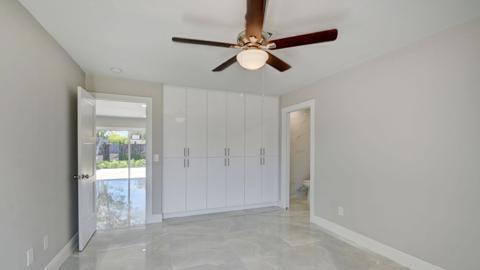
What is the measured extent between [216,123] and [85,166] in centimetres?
211

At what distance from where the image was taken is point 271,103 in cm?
460

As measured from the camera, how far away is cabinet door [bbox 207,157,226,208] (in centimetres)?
408

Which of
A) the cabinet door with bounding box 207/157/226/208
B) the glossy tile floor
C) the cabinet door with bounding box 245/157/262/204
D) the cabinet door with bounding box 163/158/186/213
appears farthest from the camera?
the cabinet door with bounding box 245/157/262/204

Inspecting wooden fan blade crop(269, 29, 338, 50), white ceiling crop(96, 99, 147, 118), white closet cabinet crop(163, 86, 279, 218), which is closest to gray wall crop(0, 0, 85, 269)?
white closet cabinet crop(163, 86, 279, 218)

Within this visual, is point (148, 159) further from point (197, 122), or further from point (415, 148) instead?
point (415, 148)

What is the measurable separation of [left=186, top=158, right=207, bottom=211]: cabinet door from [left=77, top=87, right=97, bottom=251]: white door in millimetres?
1418

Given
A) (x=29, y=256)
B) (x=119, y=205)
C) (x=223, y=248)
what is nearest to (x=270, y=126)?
(x=223, y=248)

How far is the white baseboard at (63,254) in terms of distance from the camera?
2162 millimetres

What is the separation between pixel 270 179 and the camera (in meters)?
4.58

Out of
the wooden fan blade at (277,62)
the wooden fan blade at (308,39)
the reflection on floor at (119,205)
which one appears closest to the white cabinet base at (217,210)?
the reflection on floor at (119,205)

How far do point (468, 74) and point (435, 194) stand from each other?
1.11 m

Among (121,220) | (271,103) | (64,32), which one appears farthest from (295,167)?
(64,32)

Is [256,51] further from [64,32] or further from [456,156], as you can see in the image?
[456,156]

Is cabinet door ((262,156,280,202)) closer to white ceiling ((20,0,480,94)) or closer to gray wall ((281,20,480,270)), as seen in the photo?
gray wall ((281,20,480,270))
